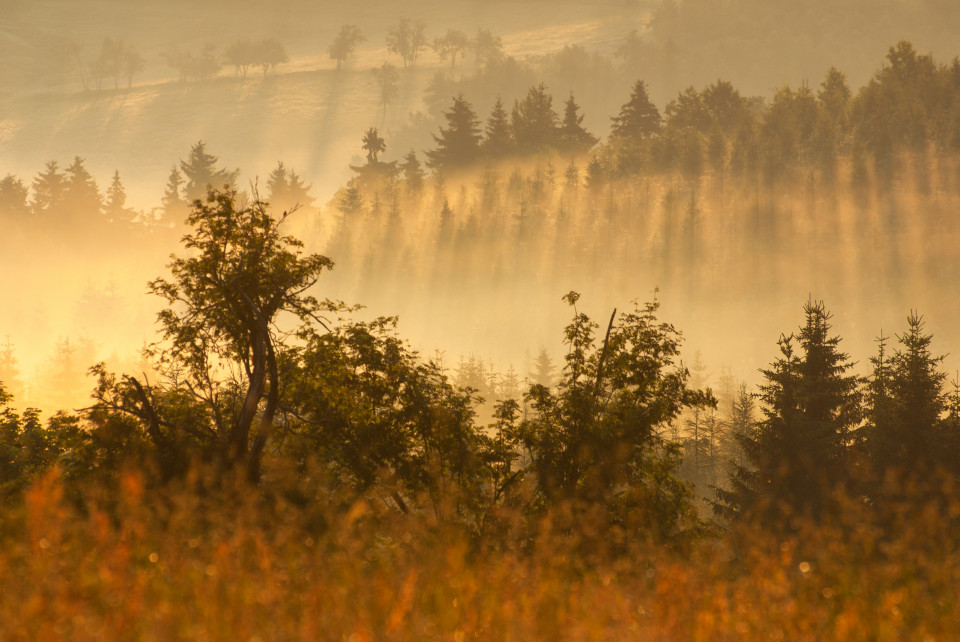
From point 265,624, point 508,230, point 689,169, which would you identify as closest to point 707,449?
point 265,624

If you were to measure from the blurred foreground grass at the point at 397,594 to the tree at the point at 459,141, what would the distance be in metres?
114

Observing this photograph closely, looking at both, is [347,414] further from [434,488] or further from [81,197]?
[81,197]

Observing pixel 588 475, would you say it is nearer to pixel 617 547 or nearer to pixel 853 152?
pixel 617 547

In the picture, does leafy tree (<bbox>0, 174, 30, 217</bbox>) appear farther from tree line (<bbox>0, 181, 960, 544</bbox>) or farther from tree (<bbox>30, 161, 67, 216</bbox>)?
tree line (<bbox>0, 181, 960, 544</bbox>)

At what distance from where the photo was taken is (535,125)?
114688mm

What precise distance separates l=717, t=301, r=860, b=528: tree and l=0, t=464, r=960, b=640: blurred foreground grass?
2163cm

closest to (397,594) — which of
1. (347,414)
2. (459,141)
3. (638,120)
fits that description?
(347,414)

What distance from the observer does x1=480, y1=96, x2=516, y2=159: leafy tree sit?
115 meters

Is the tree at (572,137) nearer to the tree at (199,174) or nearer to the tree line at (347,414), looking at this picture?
the tree at (199,174)

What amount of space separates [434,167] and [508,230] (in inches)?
954

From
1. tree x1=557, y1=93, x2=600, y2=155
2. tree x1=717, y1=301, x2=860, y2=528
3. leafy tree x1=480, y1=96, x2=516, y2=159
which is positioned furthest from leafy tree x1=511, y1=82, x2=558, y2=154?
tree x1=717, y1=301, x2=860, y2=528

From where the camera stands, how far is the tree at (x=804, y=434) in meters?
26.1

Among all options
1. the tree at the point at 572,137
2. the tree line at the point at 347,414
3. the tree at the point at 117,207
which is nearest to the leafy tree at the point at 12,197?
the tree at the point at 117,207

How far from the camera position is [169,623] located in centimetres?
377
